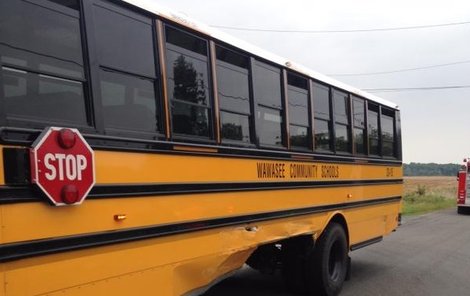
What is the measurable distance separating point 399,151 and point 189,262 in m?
6.48

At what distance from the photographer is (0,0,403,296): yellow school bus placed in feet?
10.1

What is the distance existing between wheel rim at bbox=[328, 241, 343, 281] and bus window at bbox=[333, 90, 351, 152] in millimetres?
1270

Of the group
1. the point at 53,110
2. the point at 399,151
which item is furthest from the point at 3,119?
the point at 399,151

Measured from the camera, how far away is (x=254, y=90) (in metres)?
5.51

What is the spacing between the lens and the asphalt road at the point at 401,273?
24.6ft

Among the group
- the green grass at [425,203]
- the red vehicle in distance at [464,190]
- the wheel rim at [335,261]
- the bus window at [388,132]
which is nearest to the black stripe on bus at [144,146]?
the wheel rim at [335,261]

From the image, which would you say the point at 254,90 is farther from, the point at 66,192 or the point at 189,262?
the point at 66,192

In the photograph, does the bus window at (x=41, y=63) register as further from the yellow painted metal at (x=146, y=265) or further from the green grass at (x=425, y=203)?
the green grass at (x=425, y=203)

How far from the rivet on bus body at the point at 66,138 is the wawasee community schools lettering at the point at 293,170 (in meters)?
2.48

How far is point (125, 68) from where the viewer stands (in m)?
3.90

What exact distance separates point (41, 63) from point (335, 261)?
5.17 m

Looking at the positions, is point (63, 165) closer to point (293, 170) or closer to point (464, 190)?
point (293, 170)

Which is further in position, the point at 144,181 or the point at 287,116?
the point at 287,116

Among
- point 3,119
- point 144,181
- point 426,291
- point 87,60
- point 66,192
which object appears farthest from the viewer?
point 426,291
